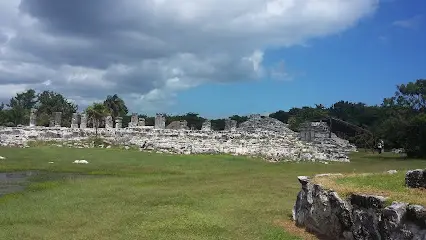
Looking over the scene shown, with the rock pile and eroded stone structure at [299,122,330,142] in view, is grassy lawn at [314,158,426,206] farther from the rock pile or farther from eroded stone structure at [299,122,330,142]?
the rock pile

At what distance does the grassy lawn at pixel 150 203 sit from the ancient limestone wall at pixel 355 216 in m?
0.65

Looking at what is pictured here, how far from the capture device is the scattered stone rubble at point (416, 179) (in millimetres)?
12250

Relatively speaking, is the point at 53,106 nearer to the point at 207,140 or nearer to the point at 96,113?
the point at 96,113

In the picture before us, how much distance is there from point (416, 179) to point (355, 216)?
8.82 ft

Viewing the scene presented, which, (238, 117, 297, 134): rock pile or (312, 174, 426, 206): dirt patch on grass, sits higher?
(238, 117, 297, 134): rock pile

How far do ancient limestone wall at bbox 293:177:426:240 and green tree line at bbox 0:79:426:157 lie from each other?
36.1 meters

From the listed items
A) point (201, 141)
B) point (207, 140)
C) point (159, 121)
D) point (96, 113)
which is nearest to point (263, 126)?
point (207, 140)

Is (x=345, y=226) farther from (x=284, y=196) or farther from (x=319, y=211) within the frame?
(x=284, y=196)

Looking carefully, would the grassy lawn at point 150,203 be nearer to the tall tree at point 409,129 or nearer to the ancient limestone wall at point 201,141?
A: the ancient limestone wall at point 201,141

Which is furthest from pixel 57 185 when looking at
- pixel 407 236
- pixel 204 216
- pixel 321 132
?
pixel 321 132

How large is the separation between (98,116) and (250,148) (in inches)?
1225

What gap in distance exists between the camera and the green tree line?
46981mm

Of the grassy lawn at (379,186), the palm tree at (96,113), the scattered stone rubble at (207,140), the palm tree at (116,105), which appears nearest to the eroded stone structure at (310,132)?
the scattered stone rubble at (207,140)

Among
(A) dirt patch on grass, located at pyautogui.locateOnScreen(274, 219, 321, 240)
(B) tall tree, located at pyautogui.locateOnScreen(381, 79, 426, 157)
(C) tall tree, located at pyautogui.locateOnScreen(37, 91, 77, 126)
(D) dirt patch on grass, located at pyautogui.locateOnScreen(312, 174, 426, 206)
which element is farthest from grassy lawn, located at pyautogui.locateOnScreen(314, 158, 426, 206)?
(C) tall tree, located at pyautogui.locateOnScreen(37, 91, 77, 126)
